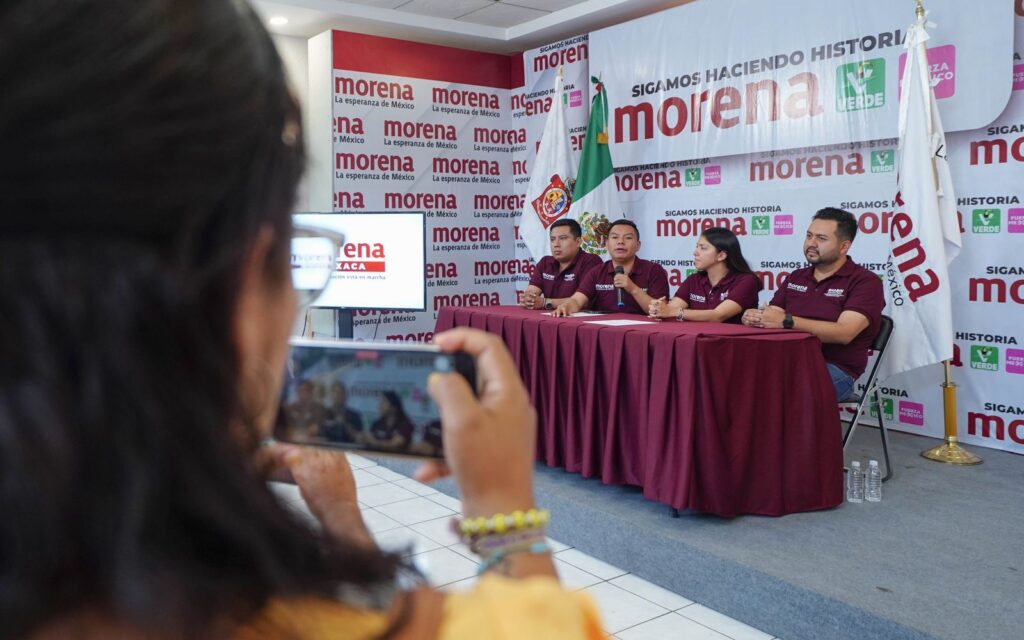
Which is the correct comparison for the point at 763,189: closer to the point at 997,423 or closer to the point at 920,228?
the point at 920,228

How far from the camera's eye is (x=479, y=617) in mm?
416

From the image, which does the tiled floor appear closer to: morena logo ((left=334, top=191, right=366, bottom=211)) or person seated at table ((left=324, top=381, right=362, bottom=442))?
person seated at table ((left=324, top=381, right=362, bottom=442))

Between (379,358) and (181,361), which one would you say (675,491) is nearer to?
(379,358)

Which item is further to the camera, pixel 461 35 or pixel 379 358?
pixel 461 35

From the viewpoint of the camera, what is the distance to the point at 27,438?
1.11ft

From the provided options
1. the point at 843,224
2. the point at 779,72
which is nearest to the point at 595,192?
the point at 779,72

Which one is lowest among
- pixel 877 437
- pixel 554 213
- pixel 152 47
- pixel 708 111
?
pixel 877 437

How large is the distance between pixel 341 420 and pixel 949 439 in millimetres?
3780

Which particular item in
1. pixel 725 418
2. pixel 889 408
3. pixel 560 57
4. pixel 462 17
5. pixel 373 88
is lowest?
pixel 889 408

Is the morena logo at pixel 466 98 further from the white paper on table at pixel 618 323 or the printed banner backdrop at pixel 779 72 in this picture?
the white paper on table at pixel 618 323

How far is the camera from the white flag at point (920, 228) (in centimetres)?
372

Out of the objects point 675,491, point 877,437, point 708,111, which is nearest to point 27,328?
point 675,491

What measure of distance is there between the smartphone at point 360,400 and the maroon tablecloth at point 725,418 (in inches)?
89.3

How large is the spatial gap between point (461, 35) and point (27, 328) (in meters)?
6.23
